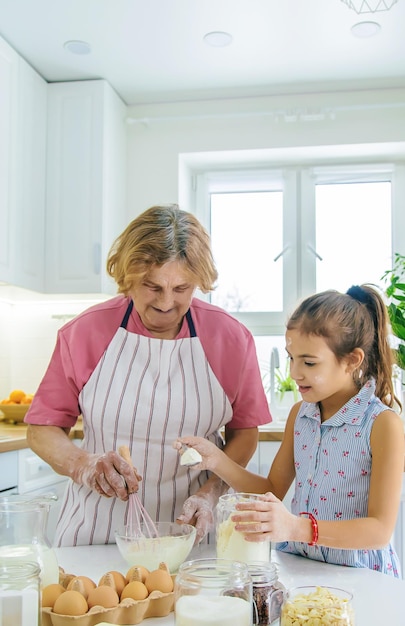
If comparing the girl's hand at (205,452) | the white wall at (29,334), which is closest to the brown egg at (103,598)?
the girl's hand at (205,452)

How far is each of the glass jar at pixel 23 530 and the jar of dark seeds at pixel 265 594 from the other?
0.29 m

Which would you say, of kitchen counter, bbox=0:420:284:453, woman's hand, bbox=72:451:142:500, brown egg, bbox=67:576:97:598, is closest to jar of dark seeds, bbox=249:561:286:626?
brown egg, bbox=67:576:97:598

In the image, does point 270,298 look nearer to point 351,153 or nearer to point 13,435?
point 351,153

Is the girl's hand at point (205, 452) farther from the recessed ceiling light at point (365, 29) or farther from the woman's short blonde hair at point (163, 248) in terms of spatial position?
the recessed ceiling light at point (365, 29)

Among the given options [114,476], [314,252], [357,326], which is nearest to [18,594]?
[114,476]

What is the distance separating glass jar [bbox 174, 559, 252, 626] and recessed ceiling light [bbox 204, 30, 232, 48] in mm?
2549

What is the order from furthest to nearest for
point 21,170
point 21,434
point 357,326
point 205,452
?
point 21,170 → point 21,434 → point 357,326 → point 205,452

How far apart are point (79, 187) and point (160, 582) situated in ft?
Result: 8.56

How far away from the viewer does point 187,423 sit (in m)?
1.58

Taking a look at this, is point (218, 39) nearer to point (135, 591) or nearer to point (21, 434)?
point (21, 434)

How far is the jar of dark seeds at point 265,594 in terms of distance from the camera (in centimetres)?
94

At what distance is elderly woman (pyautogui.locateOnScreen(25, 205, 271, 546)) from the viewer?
4.96 ft

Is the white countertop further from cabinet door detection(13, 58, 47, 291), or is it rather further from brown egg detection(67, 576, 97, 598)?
cabinet door detection(13, 58, 47, 291)

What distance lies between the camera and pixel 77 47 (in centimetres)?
305
